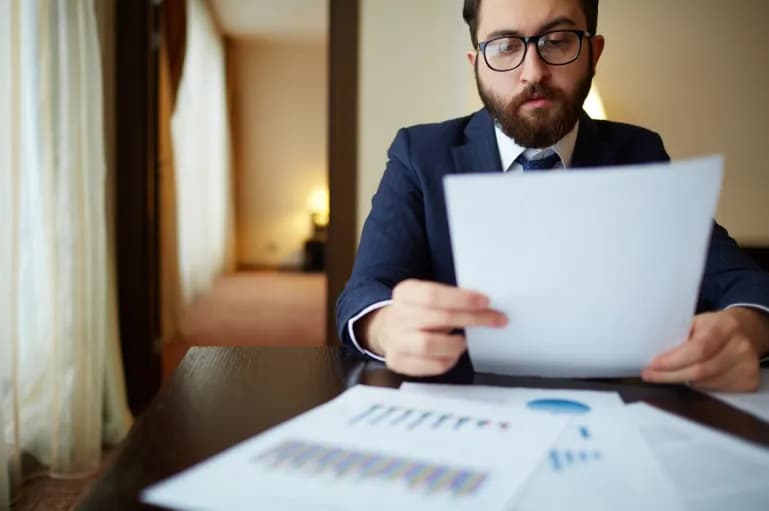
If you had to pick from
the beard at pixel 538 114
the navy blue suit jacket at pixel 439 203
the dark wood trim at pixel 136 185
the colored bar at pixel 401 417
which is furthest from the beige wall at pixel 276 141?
the colored bar at pixel 401 417

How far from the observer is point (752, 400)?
27.2 inches

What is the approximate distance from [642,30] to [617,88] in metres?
0.22

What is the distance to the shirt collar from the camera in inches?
45.7

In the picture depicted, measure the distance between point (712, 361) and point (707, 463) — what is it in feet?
0.72

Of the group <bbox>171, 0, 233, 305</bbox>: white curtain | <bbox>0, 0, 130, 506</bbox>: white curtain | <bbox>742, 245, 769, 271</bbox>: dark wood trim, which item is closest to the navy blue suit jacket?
<bbox>742, 245, 769, 271</bbox>: dark wood trim

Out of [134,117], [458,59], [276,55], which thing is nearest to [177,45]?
[134,117]

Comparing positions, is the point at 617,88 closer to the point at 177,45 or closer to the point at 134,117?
the point at 134,117

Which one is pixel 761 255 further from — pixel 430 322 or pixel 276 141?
pixel 276 141

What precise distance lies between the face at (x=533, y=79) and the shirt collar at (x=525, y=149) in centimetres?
4

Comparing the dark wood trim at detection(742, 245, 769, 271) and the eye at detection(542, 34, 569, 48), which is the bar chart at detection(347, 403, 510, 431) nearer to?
the eye at detection(542, 34, 569, 48)

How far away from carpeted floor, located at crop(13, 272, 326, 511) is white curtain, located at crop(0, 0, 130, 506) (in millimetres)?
141

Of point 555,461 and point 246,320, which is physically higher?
point 555,461

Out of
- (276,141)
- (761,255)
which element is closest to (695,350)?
(761,255)

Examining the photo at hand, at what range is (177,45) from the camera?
168 inches
